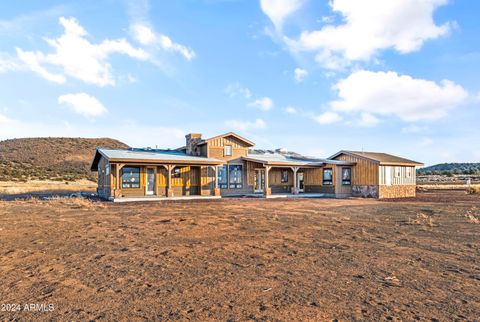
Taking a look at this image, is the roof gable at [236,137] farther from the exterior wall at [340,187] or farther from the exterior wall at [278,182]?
the exterior wall at [340,187]

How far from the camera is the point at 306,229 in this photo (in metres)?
9.83

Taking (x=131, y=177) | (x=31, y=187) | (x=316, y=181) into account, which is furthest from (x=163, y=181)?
(x=31, y=187)

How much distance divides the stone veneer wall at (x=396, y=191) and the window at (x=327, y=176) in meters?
3.72

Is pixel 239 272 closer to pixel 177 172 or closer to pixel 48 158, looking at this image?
pixel 177 172

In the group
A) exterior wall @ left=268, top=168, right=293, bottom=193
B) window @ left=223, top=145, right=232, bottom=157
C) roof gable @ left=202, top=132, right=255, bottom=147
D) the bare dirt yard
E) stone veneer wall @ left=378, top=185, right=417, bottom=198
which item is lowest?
the bare dirt yard

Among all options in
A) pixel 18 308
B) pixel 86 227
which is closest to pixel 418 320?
pixel 18 308

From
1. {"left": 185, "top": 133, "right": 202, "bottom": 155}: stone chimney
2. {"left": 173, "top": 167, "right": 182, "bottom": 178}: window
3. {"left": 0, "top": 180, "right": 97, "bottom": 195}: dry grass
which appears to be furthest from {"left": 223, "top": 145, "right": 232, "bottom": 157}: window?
{"left": 0, "top": 180, "right": 97, "bottom": 195}: dry grass

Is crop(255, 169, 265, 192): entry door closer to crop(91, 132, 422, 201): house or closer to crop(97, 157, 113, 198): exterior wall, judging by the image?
crop(91, 132, 422, 201): house

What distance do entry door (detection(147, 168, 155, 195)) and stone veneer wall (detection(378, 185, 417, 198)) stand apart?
16.4m

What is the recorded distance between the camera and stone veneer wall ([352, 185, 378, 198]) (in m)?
24.4

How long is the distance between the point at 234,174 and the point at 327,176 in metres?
7.52

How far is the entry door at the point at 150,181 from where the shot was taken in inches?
889

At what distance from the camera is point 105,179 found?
23.0 m

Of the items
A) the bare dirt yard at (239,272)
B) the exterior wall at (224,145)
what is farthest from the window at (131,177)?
the bare dirt yard at (239,272)
